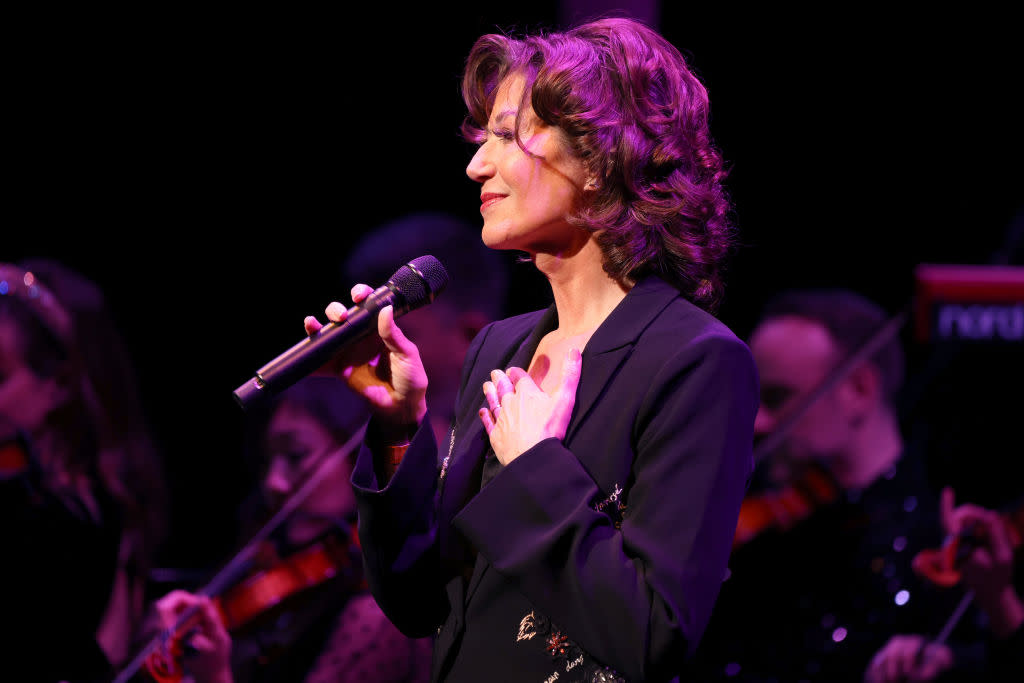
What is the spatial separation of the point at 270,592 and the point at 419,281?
4.89 feet

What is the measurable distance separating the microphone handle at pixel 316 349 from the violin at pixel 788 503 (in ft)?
5.65

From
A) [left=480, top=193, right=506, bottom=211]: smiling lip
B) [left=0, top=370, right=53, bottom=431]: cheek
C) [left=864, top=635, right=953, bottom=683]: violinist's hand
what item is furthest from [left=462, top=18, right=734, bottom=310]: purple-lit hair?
[left=0, top=370, right=53, bottom=431]: cheek

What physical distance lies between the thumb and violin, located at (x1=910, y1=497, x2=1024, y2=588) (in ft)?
6.39

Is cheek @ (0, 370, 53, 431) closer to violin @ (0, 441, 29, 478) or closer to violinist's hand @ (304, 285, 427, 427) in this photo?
violin @ (0, 441, 29, 478)

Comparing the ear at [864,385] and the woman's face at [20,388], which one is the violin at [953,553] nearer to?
the ear at [864,385]

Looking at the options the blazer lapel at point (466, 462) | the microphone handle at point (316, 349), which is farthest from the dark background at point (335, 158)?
the microphone handle at point (316, 349)

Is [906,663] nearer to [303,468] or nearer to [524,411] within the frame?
[303,468]

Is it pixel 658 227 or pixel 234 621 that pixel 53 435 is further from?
pixel 658 227

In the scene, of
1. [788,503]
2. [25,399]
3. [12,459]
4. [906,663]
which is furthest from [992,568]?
[25,399]

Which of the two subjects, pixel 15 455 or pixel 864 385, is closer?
pixel 15 455

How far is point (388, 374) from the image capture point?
130 cm

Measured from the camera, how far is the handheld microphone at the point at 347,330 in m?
1.10

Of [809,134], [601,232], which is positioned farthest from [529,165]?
[809,134]

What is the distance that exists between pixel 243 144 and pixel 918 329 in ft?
7.78
